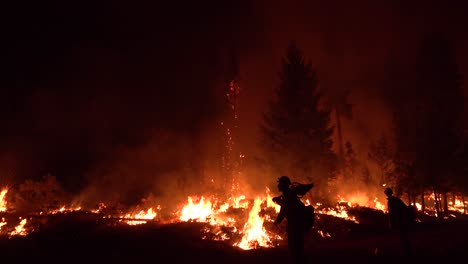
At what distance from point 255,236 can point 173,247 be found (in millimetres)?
4902

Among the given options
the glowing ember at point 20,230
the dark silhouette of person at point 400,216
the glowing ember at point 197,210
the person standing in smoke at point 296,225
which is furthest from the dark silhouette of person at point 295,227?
the glowing ember at point 20,230

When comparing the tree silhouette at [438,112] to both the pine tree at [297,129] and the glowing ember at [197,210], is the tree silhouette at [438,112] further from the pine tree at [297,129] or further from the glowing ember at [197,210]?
the glowing ember at [197,210]

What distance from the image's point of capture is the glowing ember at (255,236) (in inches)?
715

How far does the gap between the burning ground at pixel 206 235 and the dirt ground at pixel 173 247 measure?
42mm

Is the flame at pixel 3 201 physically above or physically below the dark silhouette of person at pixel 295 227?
above

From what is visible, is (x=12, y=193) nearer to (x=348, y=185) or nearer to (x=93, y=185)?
(x=93, y=185)

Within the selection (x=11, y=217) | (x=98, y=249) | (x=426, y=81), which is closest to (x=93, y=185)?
(x=11, y=217)

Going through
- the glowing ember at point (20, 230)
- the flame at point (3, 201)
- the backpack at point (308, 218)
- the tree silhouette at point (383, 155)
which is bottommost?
the glowing ember at point (20, 230)

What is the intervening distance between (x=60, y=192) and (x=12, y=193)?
3.80 meters

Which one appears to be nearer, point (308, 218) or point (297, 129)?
point (308, 218)

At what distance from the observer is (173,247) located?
17.0m

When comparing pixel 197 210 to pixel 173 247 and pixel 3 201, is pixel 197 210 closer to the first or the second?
pixel 173 247

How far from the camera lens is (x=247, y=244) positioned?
18.1 metres

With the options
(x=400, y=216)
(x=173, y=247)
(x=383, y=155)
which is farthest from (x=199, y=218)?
(x=383, y=155)
